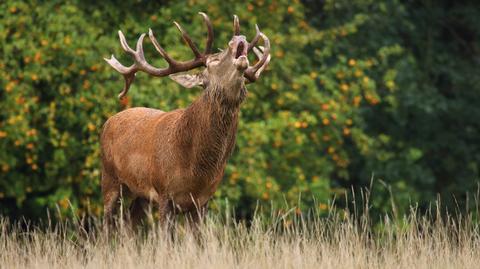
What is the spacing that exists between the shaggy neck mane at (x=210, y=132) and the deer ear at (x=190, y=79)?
93 mm

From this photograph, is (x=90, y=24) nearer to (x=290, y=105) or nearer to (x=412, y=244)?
(x=290, y=105)

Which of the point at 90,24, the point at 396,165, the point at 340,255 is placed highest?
the point at 90,24

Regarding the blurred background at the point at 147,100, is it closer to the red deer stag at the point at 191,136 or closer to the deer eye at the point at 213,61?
the red deer stag at the point at 191,136

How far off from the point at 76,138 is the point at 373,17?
5988mm


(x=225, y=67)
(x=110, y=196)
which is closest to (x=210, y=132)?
(x=225, y=67)

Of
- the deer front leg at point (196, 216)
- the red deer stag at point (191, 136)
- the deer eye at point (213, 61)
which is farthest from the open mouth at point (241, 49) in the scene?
the deer front leg at point (196, 216)

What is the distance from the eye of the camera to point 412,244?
25.5 ft

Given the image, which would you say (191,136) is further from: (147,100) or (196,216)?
(147,100)

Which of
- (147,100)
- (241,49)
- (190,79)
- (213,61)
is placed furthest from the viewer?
(147,100)

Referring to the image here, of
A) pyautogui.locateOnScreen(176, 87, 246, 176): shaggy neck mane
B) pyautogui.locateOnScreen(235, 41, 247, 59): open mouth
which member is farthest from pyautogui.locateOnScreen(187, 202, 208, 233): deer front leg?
pyautogui.locateOnScreen(235, 41, 247, 59): open mouth

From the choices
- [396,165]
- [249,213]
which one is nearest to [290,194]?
[249,213]

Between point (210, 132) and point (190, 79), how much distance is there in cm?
43

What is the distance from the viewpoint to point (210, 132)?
8352 millimetres

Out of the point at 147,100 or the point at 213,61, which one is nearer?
the point at 213,61
